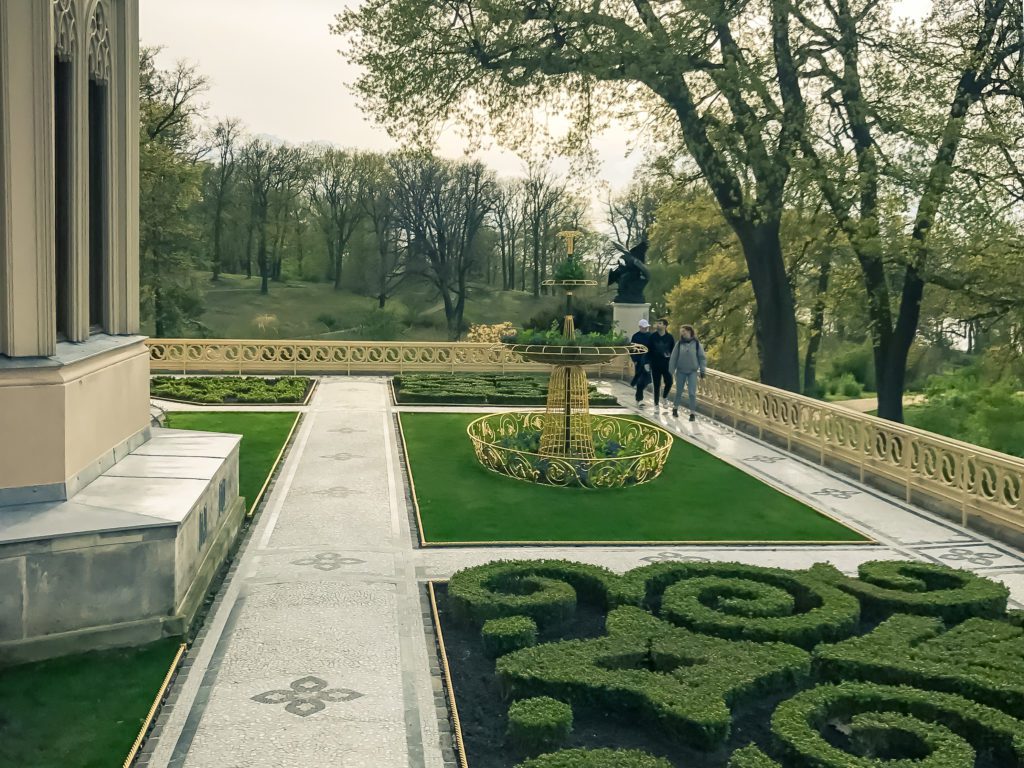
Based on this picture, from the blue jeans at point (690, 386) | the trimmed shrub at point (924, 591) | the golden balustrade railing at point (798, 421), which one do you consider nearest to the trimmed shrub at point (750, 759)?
the trimmed shrub at point (924, 591)

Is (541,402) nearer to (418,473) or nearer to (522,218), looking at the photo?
(418,473)

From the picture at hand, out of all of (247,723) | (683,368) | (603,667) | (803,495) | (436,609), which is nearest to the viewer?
(247,723)

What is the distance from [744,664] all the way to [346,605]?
10.1 ft

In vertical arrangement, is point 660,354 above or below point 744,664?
above

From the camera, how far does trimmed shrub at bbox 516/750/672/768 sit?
4.63 metres

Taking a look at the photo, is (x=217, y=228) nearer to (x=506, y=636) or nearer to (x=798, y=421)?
(x=798, y=421)

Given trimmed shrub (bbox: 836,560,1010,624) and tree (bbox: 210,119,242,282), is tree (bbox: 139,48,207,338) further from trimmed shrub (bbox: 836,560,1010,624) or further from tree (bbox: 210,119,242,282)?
trimmed shrub (bbox: 836,560,1010,624)

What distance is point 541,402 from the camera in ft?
64.7

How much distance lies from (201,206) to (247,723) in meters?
53.8

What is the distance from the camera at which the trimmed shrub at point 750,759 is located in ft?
15.3

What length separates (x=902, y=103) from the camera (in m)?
21.1

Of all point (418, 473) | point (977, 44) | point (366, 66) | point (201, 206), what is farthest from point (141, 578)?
point (201, 206)

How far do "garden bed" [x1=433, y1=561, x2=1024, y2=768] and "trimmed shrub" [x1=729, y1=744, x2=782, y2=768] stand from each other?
0.04 feet

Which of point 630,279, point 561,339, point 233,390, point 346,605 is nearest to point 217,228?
point 630,279
